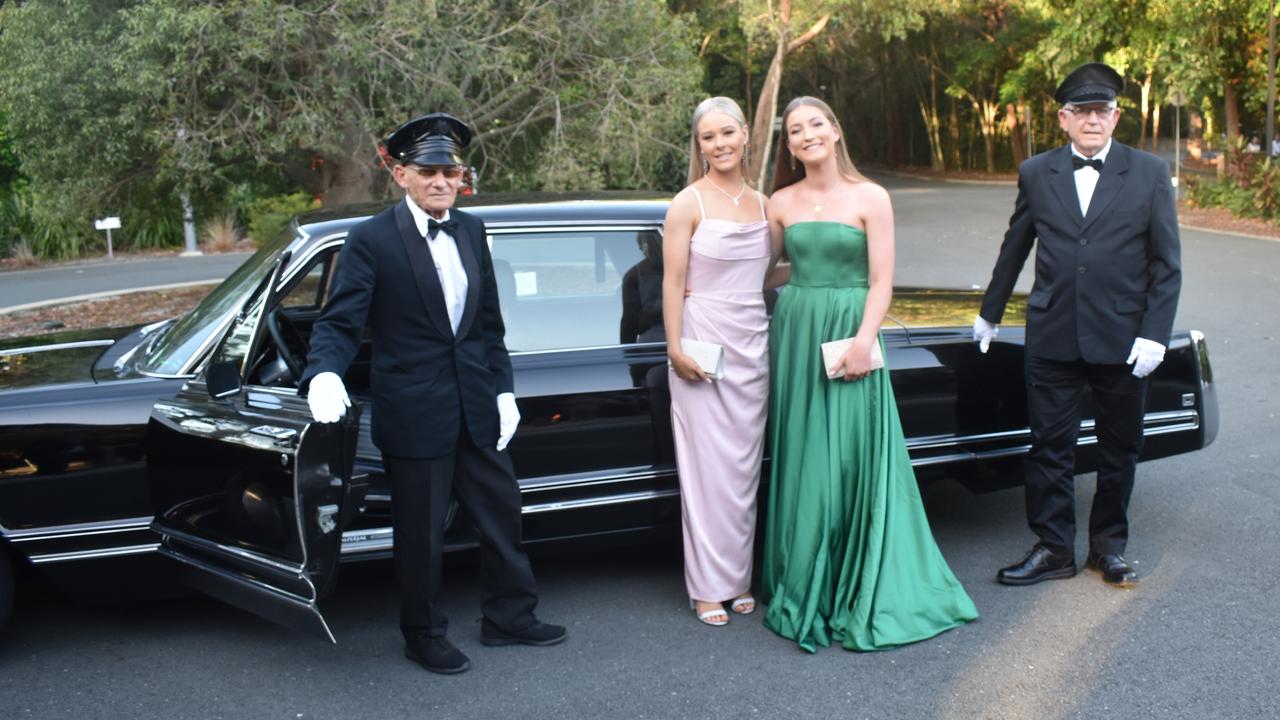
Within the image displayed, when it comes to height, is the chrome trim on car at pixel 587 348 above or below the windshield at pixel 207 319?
below

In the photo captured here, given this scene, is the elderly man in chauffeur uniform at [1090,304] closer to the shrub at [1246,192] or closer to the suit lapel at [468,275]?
the suit lapel at [468,275]

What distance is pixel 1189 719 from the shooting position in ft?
11.9

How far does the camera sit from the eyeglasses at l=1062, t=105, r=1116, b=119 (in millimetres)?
4523

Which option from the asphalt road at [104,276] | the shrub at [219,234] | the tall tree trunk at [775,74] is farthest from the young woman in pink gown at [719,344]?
the tall tree trunk at [775,74]

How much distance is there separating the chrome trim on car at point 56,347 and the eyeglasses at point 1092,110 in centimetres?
396

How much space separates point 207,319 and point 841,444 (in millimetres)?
2366

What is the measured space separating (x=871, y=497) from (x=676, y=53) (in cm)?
964

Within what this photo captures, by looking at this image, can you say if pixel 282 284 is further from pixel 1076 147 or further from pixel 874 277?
pixel 1076 147

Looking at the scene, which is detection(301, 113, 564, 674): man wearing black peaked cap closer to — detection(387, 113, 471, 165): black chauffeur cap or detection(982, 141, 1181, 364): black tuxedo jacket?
detection(387, 113, 471, 165): black chauffeur cap

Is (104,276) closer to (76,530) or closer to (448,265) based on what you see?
(76,530)

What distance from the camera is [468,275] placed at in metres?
3.91

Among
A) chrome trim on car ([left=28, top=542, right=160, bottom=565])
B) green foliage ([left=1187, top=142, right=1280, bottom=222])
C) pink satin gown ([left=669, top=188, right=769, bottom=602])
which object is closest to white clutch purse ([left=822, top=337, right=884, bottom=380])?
pink satin gown ([left=669, top=188, right=769, bottom=602])

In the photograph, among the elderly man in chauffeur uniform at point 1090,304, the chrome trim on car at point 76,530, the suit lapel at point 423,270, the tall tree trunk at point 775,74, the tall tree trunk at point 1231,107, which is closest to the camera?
the suit lapel at point 423,270

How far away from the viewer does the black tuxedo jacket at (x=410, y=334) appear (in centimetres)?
376
